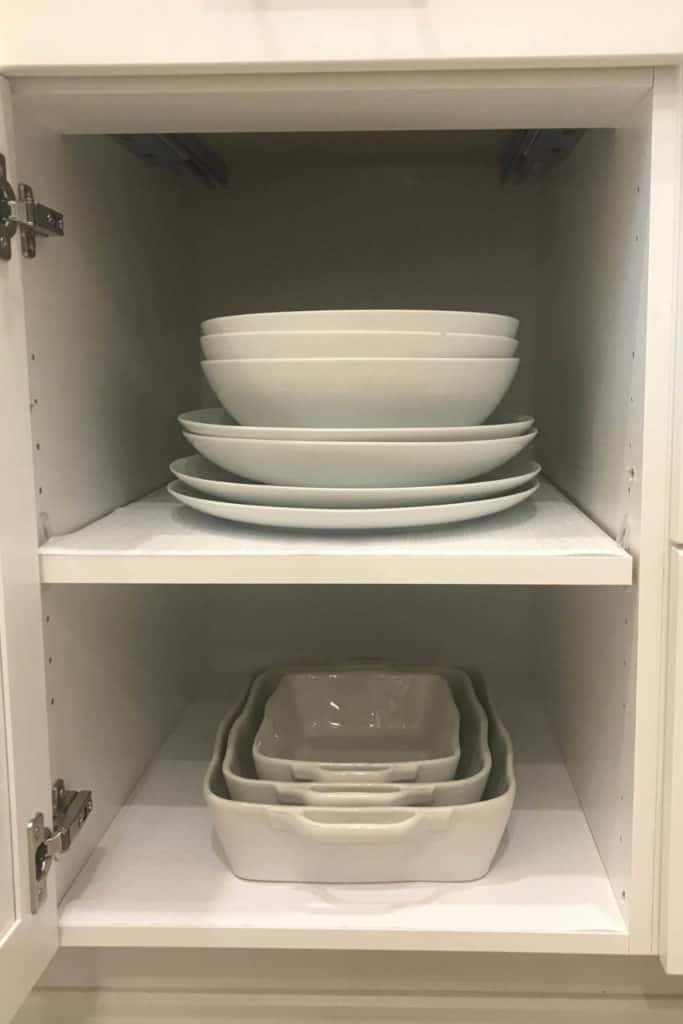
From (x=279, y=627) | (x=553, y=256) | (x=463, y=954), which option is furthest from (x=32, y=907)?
(x=553, y=256)

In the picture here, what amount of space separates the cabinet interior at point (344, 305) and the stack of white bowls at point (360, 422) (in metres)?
0.11

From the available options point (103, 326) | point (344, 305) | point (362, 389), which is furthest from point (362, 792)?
point (344, 305)

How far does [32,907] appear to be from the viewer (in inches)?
22.6

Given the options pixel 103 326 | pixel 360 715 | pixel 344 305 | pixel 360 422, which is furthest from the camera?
pixel 344 305

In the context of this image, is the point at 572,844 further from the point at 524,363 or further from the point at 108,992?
the point at 524,363

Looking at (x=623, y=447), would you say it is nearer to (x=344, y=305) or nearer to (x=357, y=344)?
(x=357, y=344)

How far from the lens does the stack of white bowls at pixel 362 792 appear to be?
661 millimetres

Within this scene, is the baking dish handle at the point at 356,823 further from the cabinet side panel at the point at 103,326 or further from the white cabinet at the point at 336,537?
the cabinet side panel at the point at 103,326

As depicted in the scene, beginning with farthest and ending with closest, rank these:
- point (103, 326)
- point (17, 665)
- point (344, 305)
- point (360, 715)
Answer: point (344, 305) < point (360, 715) < point (103, 326) < point (17, 665)

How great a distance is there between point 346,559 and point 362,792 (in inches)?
8.2

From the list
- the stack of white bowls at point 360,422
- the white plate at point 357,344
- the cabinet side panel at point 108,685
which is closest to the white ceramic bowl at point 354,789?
the cabinet side panel at point 108,685

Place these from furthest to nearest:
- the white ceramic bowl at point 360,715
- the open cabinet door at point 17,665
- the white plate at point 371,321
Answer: the white ceramic bowl at point 360,715 → the white plate at point 371,321 → the open cabinet door at point 17,665

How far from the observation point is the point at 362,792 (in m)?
0.69

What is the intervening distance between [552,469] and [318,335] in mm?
388
